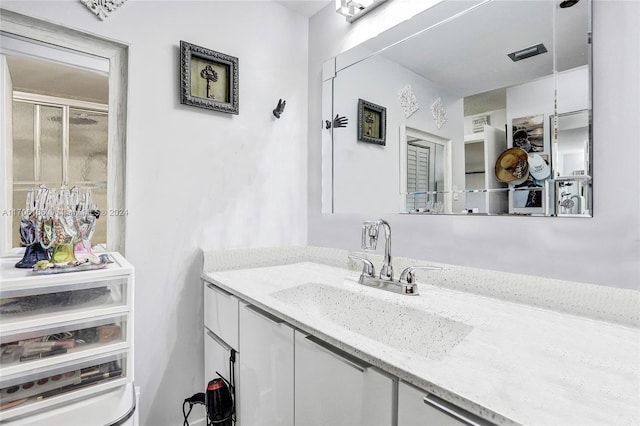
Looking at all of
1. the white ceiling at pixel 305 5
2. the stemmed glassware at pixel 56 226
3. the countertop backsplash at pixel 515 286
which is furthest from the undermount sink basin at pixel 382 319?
the white ceiling at pixel 305 5

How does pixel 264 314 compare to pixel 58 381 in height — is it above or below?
above

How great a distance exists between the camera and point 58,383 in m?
1.03

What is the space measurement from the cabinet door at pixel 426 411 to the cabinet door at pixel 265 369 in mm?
408

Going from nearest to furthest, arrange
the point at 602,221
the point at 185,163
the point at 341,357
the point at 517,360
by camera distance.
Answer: the point at 517,360
the point at 341,357
the point at 602,221
the point at 185,163

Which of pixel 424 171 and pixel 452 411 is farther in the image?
pixel 424 171

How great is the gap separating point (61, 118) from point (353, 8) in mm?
1442

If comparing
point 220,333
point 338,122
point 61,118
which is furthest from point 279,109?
point 220,333

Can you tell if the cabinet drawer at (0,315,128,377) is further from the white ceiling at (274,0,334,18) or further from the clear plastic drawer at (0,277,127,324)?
the white ceiling at (274,0,334,18)

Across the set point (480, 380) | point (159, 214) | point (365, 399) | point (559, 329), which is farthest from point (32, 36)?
point (559, 329)

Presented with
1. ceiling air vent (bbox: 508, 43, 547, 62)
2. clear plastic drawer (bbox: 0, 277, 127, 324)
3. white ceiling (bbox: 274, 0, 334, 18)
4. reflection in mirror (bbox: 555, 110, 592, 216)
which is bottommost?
clear plastic drawer (bbox: 0, 277, 127, 324)

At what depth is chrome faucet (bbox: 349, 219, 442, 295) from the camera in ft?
4.00

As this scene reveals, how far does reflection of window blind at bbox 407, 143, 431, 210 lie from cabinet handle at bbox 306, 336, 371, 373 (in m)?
0.79

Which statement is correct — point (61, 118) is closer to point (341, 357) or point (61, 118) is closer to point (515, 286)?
point (341, 357)

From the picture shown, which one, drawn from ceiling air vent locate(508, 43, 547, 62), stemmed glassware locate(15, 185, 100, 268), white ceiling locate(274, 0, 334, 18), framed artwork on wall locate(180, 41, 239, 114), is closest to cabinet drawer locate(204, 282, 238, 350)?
stemmed glassware locate(15, 185, 100, 268)
